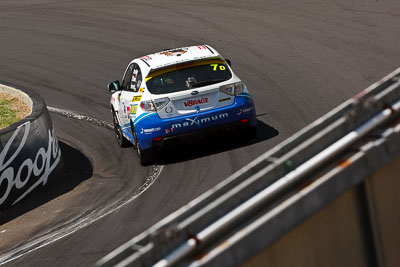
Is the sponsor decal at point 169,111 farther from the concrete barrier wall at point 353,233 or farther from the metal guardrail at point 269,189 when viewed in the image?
the concrete barrier wall at point 353,233

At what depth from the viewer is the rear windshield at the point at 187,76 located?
1286cm

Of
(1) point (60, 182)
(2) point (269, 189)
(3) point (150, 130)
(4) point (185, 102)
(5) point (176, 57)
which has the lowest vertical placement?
(1) point (60, 182)

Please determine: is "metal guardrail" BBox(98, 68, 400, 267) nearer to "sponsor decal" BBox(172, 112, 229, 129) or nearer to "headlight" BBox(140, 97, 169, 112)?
"sponsor decal" BBox(172, 112, 229, 129)

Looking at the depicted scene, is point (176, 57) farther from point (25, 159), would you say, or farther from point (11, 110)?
point (11, 110)

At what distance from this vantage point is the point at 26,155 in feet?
40.4

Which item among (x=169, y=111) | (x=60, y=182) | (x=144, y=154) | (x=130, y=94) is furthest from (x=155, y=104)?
(x=60, y=182)

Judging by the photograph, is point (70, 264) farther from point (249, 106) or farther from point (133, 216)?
point (249, 106)

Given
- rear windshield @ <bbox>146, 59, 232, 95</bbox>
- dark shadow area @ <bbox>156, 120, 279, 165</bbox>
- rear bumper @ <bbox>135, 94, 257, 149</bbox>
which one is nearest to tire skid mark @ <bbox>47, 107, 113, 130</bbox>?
dark shadow area @ <bbox>156, 120, 279, 165</bbox>

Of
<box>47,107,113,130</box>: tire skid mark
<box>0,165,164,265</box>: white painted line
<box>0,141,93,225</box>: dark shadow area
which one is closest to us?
<box>0,165,164,265</box>: white painted line

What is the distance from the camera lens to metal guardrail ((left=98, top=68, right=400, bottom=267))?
466cm

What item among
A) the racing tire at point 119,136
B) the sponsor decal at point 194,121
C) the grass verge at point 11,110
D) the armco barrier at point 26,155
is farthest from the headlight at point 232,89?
the grass verge at point 11,110

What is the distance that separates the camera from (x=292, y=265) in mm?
5035

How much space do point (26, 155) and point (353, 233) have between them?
7852 millimetres

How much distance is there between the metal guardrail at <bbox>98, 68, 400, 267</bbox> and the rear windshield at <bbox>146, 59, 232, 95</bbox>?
24.3 ft
